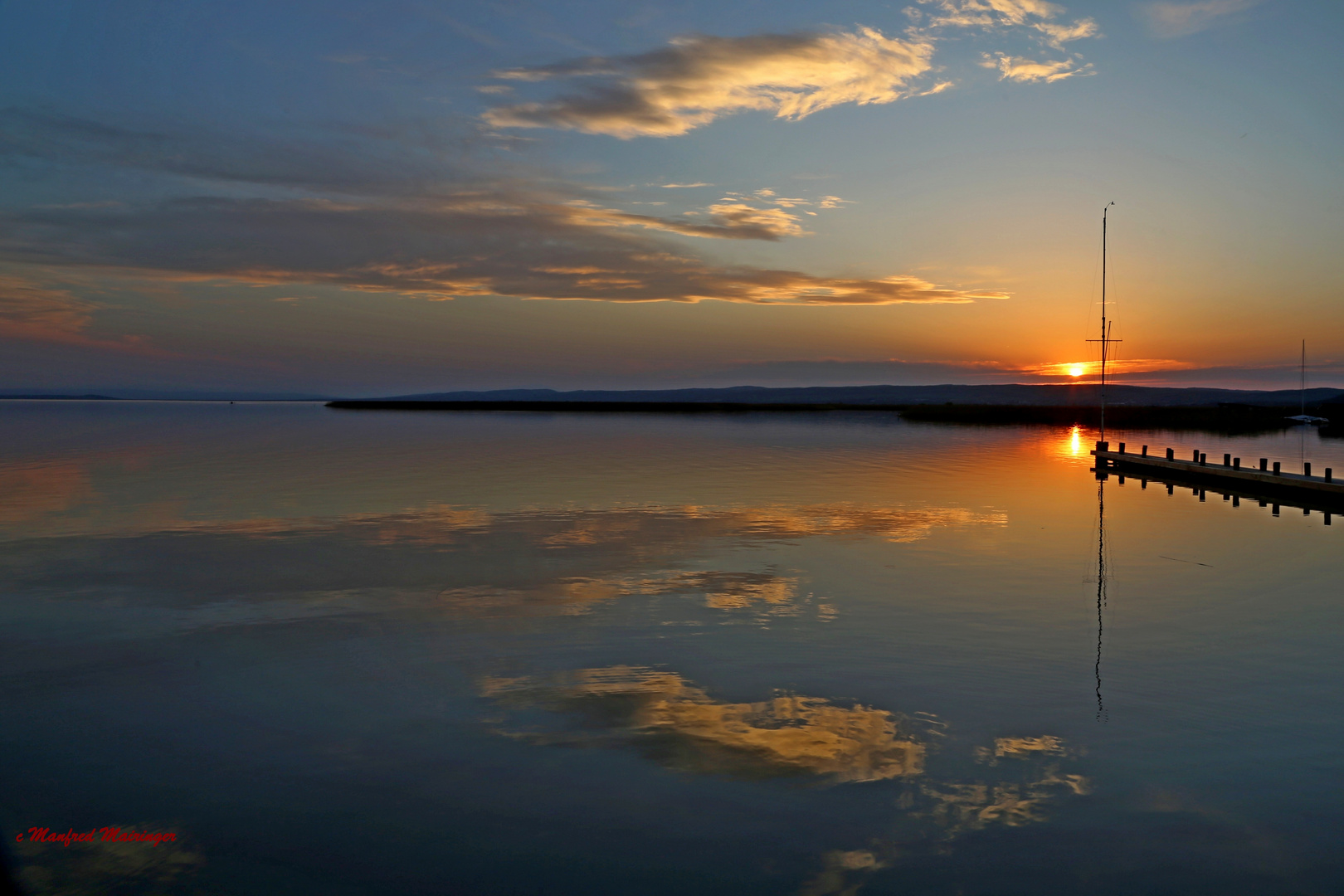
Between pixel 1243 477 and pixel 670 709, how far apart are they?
39768 mm

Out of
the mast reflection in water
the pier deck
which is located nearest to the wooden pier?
the pier deck

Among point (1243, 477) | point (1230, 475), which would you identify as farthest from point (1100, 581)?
point (1230, 475)

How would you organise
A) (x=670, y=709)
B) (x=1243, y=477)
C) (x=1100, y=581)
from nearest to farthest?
(x=670, y=709), (x=1100, y=581), (x=1243, y=477)

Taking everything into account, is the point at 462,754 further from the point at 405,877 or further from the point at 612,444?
the point at 612,444

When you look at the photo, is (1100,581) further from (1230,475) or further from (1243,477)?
(1230,475)

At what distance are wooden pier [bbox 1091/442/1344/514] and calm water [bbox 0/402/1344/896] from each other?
35.1 ft

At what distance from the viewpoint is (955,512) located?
31.4m

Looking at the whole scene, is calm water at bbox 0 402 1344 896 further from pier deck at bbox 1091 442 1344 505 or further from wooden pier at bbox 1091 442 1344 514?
pier deck at bbox 1091 442 1344 505

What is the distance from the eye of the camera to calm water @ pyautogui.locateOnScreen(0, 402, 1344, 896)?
8047 millimetres

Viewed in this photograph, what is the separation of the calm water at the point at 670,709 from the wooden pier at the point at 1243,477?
35.1 feet

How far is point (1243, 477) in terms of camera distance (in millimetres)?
40781

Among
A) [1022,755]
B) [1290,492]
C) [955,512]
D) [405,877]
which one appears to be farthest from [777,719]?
[1290,492]

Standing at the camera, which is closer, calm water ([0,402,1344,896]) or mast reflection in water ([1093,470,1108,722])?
calm water ([0,402,1344,896])

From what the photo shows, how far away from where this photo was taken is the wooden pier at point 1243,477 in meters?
34.9
